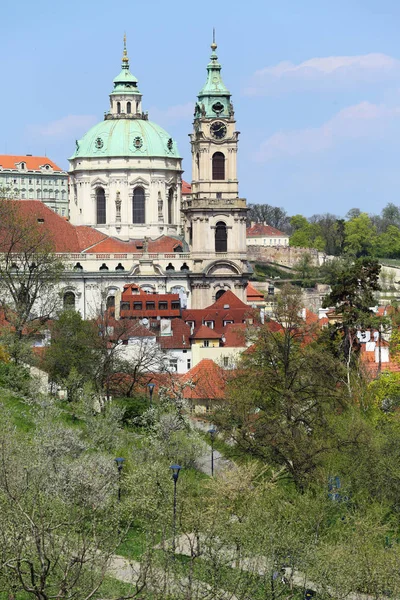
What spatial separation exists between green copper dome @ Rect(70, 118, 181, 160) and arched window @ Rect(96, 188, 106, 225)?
272 centimetres

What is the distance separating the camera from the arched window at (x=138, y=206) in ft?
376

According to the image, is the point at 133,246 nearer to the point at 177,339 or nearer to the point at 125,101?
the point at 125,101

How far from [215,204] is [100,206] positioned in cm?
1047

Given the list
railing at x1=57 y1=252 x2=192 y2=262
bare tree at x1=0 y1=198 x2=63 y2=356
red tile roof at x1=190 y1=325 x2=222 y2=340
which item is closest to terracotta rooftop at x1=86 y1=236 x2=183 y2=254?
railing at x1=57 y1=252 x2=192 y2=262

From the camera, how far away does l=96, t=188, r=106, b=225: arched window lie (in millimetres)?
114625

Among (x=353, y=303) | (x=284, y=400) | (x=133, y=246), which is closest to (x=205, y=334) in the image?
(x=353, y=303)

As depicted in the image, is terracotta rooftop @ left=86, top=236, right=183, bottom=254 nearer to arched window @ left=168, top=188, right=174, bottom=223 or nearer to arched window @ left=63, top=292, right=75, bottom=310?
arched window @ left=168, top=188, right=174, bottom=223

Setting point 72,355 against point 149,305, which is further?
point 149,305

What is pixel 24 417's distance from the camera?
53.2 metres

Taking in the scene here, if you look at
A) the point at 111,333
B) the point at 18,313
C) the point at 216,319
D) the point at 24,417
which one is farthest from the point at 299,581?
the point at 216,319

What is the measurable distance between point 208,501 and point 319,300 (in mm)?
107562

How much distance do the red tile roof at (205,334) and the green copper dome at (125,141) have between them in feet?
98.5

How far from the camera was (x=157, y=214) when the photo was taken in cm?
11462

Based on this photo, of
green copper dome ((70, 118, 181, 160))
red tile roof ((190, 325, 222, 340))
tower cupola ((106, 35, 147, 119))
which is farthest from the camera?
tower cupola ((106, 35, 147, 119))
